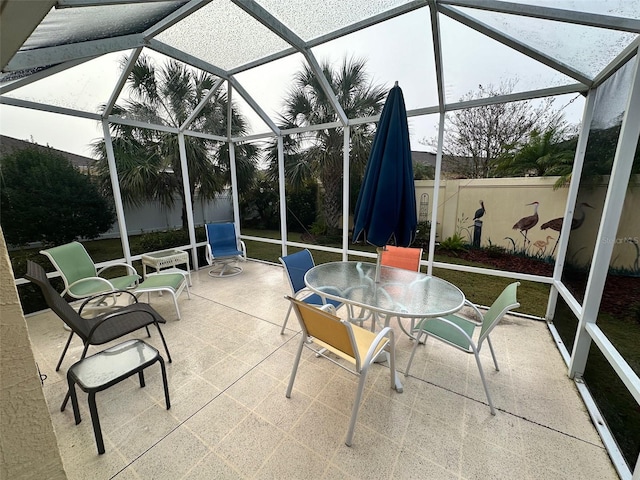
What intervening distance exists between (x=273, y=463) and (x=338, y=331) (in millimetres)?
888

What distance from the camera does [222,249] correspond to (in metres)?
5.24

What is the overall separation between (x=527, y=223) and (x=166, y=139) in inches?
250

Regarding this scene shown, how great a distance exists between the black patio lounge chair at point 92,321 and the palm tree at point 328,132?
11.8ft

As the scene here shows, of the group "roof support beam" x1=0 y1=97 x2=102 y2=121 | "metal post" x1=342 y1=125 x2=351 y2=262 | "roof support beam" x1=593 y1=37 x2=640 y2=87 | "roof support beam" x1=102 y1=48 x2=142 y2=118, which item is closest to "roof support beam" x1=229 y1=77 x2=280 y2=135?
"roof support beam" x1=102 y1=48 x2=142 y2=118

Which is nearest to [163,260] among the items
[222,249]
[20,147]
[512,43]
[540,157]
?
[222,249]

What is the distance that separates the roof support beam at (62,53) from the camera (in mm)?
1778

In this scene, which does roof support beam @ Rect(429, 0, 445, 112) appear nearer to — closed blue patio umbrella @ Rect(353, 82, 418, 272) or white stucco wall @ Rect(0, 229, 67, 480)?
closed blue patio umbrella @ Rect(353, 82, 418, 272)

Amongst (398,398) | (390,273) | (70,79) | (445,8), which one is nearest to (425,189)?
(390,273)

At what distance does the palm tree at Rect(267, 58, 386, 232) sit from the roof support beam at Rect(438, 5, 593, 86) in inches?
64.0

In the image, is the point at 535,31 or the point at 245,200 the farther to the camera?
the point at 245,200

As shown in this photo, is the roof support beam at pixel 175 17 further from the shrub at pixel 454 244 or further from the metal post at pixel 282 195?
the shrub at pixel 454 244

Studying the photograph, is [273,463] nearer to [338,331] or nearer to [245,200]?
[338,331]

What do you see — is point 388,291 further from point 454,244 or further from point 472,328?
point 454,244

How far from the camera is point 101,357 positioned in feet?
6.30
